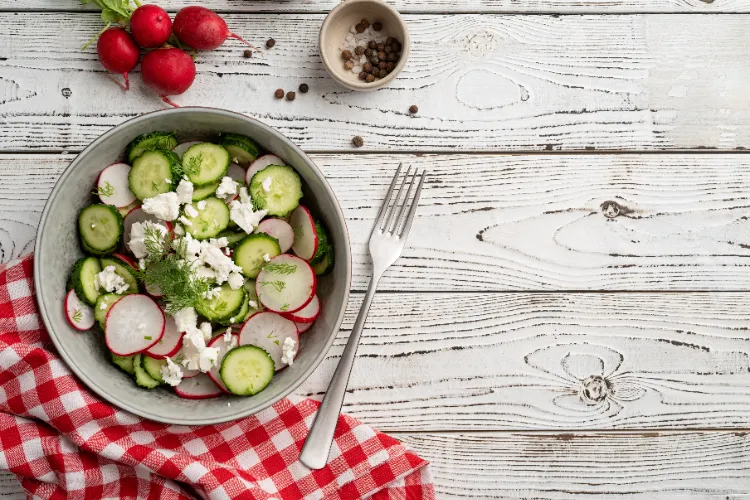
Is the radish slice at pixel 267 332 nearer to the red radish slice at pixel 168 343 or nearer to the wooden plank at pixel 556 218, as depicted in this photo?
the red radish slice at pixel 168 343

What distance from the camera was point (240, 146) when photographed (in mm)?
1553

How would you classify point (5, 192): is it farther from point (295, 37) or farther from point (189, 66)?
point (295, 37)

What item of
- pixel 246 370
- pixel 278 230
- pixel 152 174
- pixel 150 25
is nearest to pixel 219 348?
pixel 246 370

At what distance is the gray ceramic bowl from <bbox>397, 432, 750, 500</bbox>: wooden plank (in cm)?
43

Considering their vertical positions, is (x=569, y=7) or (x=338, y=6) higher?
(x=569, y=7)

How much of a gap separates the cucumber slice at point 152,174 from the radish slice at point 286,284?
0.30m

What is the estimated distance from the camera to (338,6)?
163 centimetres

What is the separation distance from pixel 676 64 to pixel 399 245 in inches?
35.2

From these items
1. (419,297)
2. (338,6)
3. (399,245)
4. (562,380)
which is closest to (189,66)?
(338,6)

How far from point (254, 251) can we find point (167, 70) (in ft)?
1.60

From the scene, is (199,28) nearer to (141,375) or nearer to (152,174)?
(152,174)

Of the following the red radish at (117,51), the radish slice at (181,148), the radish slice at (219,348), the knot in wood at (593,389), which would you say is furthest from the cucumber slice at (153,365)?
the knot in wood at (593,389)

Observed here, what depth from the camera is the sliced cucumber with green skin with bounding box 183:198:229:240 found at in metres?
1.51

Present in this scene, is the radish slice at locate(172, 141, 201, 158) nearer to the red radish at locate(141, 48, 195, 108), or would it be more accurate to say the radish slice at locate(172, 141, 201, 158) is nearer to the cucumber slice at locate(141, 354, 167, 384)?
the red radish at locate(141, 48, 195, 108)
